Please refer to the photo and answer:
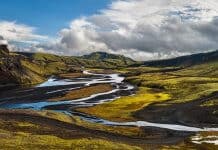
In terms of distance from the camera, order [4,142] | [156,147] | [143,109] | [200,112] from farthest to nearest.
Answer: [143,109]
[200,112]
[156,147]
[4,142]

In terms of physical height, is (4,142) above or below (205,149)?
above

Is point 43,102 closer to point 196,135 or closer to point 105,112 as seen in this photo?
point 105,112

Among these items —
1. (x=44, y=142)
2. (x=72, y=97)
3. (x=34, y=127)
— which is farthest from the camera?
(x=72, y=97)

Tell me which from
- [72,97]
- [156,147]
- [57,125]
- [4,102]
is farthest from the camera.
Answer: [72,97]

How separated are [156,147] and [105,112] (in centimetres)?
6201

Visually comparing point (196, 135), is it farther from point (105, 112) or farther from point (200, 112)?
point (105, 112)

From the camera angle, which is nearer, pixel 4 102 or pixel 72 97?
pixel 4 102

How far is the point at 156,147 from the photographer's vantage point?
87.9 meters

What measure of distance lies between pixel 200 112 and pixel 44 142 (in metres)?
80.4

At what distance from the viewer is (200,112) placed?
144 m

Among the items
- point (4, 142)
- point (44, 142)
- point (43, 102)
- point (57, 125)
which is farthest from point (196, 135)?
point (43, 102)

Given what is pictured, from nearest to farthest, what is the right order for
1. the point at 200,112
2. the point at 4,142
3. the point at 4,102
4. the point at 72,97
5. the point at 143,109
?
the point at 4,142
the point at 200,112
the point at 143,109
the point at 4,102
the point at 72,97

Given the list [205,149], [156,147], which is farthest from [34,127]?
[205,149]

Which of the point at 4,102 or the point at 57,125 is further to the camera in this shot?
the point at 4,102
